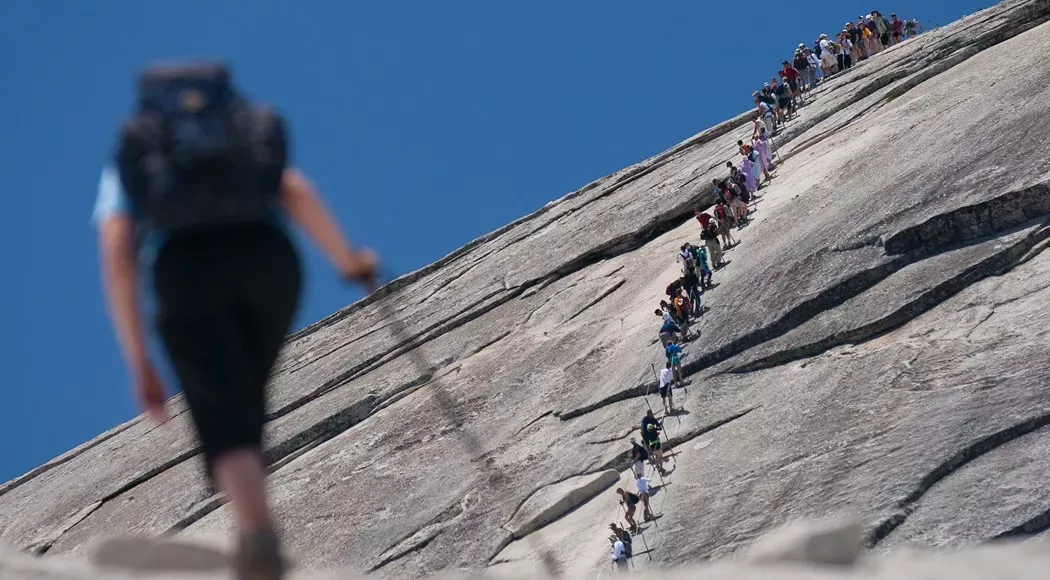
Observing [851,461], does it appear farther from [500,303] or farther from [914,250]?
[500,303]

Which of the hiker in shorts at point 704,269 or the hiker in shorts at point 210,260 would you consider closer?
the hiker in shorts at point 210,260

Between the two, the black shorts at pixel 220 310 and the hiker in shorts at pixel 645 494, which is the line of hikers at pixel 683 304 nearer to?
the hiker in shorts at pixel 645 494

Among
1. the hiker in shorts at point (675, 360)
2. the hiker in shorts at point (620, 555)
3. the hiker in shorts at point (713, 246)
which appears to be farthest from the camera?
the hiker in shorts at point (713, 246)

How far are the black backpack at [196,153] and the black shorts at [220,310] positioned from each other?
10 centimetres

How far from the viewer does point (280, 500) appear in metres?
33.1

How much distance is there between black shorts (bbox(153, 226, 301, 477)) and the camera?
5.06m

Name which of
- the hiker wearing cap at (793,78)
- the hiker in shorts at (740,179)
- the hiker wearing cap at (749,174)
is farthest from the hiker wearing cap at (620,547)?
the hiker wearing cap at (793,78)

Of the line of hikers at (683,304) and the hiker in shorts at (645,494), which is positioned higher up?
the line of hikers at (683,304)

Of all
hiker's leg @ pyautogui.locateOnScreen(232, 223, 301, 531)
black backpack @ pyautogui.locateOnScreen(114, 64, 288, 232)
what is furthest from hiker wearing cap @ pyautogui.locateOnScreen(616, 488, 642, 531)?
black backpack @ pyautogui.locateOnScreen(114, 64, 288, 232)

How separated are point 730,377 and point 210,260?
22.5m

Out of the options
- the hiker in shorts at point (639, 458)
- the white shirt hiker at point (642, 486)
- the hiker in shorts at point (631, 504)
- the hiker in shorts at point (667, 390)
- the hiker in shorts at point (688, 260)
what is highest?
the hiker in shorts at point (688, 260)

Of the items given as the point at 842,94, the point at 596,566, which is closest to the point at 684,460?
the point at 596,566

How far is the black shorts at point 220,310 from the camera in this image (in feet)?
16.6

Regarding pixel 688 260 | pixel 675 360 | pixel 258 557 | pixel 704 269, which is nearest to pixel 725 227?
pixel 688 260
